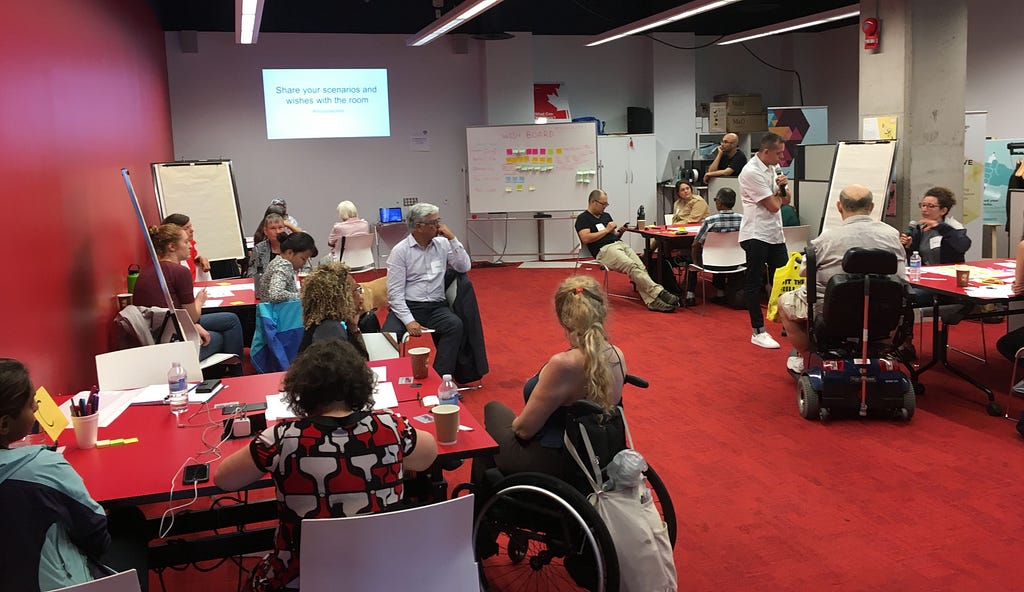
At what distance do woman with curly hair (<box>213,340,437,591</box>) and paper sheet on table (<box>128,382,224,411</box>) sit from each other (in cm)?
111

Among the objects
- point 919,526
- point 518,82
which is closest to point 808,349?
point 919,526

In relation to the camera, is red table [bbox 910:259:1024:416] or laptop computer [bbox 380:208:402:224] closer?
red table [bbox 910:259:1024:416]

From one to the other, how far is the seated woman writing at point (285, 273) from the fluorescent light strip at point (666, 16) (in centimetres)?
494

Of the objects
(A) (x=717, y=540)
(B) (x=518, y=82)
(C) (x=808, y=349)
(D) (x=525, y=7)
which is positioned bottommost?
(A) (x=717, y=540)

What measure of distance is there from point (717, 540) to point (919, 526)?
882mm

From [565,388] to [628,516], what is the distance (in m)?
0.48

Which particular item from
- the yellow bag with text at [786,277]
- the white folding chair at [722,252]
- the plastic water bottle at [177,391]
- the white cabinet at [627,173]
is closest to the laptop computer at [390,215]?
the white cabinet at [627,173]

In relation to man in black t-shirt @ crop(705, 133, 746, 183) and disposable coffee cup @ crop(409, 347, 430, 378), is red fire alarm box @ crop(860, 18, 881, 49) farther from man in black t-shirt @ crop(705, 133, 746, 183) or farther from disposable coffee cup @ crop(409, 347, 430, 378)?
disposable coffee cup @ crop(409, 347, 430, 378)

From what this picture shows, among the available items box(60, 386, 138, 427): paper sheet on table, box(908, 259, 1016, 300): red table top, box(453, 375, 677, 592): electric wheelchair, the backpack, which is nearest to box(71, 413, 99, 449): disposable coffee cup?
box(60, 386, 138, 427): paper sheet on table

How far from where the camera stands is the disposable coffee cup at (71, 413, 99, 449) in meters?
2.85

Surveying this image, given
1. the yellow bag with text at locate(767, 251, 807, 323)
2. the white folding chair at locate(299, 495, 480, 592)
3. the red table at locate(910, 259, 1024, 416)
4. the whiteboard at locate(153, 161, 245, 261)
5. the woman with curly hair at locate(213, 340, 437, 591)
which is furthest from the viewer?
the whiteboard at locate(153, 161, 245, 261)

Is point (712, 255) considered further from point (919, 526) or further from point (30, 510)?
point (30, 510)

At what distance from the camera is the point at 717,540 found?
3.55 metres

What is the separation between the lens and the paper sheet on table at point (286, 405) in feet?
10.2
